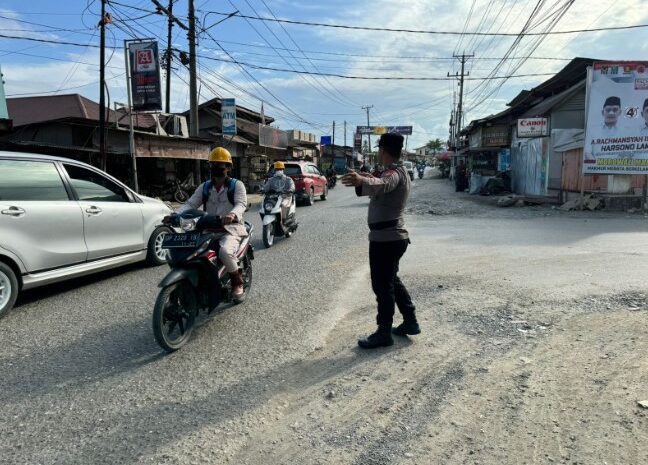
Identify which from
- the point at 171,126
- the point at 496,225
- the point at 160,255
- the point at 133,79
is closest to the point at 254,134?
the point at 171,126

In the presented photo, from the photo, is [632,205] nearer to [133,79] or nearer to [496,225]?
[496,225]

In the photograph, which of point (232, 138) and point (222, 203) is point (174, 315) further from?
point (232, 138)

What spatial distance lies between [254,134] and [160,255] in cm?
2588

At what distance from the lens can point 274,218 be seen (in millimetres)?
10070

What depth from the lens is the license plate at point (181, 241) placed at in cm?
454

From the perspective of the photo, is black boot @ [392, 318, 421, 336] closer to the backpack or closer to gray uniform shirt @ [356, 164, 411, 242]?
gray uniform shirt @ [356, 164, 411, 242]

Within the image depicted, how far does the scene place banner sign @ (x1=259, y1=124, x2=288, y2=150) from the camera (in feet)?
107

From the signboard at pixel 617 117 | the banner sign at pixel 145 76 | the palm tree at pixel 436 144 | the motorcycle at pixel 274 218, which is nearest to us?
the motorcycle at pixel 274 218

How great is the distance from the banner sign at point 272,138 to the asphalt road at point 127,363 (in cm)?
2628

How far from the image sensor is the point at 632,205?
1516 centimetres

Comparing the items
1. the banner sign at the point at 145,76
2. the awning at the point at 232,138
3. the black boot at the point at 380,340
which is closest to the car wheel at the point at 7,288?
the black boot at the point at 380,340

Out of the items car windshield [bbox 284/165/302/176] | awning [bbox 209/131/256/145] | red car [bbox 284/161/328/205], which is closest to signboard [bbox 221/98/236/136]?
awning [bbox 209/131/256/145]

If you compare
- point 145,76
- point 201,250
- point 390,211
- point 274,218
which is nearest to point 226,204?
point 201,250

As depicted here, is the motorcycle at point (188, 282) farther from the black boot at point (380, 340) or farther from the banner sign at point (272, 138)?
the banner sign at point (272, 138)
